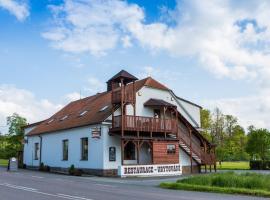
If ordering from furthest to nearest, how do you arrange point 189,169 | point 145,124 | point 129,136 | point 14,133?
point 14,133 → point 189,169 → point 145,124 → point 129,136

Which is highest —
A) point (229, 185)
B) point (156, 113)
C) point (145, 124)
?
point (156, 113)

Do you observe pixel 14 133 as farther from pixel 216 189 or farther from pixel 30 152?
pixel 216 189

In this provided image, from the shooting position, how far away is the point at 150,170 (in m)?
27.0

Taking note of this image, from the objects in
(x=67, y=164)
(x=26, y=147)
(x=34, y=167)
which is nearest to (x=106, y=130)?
(x=67, y=164)

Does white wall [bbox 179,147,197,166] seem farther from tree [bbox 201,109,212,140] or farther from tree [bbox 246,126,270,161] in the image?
tree [bbox 201,109,212,140]

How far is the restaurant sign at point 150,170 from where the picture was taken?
25594mm

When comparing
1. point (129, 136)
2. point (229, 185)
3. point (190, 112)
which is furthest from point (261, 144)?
point (229, 185)

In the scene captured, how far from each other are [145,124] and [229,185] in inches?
507

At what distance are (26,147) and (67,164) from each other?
11017 mm

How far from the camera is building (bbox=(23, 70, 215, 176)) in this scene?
2708cm

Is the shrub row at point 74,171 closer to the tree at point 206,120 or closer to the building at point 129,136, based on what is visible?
the building at point 129,136

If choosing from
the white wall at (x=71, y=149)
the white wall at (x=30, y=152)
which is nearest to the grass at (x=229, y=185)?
the white wall at (x=71, y=149)

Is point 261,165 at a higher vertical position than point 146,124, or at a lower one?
lower

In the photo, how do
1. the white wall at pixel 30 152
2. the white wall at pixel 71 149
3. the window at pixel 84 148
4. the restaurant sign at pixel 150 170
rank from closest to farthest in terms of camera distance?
Answer: the restaurant sign at pixel 150 170 < the white wall at pixel 71 149 < the window at pixel 84 148 < the white wall at pixel 30 152
